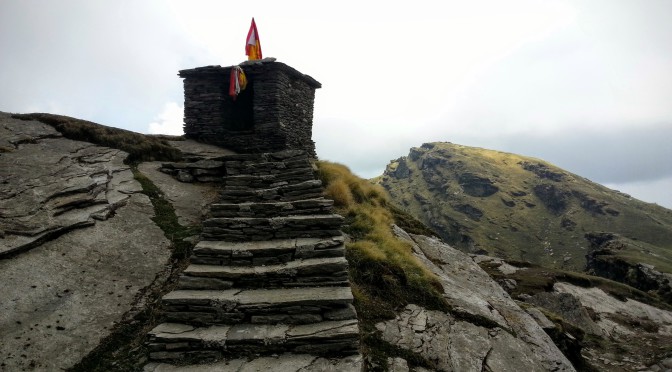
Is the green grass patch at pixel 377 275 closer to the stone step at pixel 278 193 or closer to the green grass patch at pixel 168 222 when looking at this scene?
the stone step at pixel 278 193

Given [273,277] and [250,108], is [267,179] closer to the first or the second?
[273,277]

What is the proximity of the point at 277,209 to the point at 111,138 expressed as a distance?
915 centimetres

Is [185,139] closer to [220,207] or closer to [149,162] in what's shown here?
[149,162]

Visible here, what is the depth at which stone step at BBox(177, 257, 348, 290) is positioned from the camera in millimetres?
7738

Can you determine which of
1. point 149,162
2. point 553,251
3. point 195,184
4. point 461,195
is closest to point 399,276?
point 195,184

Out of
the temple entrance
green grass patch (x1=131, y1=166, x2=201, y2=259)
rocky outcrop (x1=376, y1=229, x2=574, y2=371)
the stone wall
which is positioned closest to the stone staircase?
green grass patch (x1=131, y1=166, x2=201, y2=259)

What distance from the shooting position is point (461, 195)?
184250mm

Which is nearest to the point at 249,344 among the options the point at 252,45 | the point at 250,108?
the point at 250,108

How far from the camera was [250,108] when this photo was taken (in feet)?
65.2

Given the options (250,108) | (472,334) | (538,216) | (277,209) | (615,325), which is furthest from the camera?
(538,216)

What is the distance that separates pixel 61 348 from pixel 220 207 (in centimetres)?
495

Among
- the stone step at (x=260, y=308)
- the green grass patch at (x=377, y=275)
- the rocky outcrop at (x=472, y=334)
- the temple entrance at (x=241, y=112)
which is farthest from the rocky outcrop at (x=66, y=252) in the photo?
the temple entrance at (x=241, y=112)

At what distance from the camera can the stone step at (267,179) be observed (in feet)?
40.9

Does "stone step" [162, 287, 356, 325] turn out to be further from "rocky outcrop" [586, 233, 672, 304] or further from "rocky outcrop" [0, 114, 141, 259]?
"rocky outcrop" [586, 233, 672, 304]
